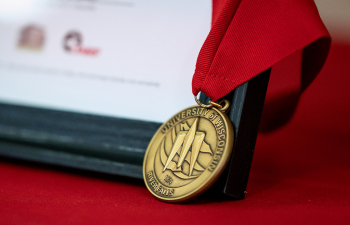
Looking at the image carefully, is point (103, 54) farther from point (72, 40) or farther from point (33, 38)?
point (33, 38)

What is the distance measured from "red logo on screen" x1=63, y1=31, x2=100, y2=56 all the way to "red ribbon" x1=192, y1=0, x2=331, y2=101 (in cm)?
35

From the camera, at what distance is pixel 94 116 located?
0.65 metres

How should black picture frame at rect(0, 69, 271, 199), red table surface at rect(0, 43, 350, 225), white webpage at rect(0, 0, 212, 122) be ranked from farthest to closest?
white webpage at rect(0, 0, 212, 122), black picture frame at rect(0, 69, 271, 199), red table surface at rect(0, 43, 350, 225)

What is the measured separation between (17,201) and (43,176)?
0.18 metres

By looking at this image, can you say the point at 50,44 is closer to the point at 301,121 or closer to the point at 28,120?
the point at 28,120

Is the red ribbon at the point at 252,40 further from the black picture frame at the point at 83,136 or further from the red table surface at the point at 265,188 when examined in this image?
the red table surface at the point at 265,188

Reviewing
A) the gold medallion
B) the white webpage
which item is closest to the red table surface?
the gold medallion

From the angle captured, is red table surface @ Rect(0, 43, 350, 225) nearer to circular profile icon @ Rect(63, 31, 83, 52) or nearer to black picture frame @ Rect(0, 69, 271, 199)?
black picture frame @ Rect(0, 69, 271, 199)

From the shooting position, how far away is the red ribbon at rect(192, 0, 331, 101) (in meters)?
0.41

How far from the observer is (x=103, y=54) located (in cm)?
71

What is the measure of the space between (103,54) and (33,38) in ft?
0.68

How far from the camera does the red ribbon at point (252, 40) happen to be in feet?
1.36

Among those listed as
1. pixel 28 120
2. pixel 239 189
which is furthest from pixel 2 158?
pixel 239 189

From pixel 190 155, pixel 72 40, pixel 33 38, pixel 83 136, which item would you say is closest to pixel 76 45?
pixel 72 40
